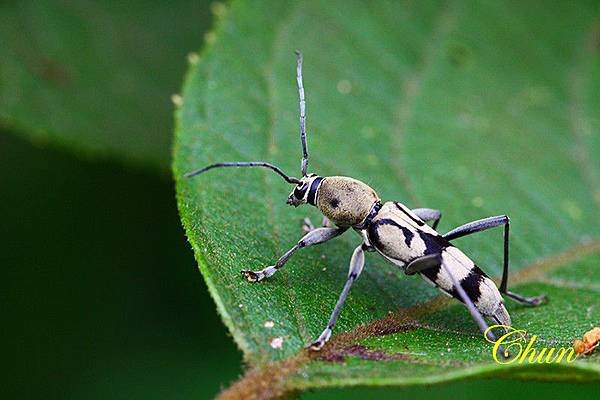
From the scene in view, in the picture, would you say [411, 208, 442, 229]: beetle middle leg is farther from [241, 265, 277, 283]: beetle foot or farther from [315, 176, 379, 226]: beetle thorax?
[241, 265, 277, 283]: beetle foot

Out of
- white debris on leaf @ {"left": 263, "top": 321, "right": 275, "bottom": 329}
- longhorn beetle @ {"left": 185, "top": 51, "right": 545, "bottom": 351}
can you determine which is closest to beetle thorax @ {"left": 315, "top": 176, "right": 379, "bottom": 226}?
longhorn beetle @ {"left": 185, "top": 51, "right": 545, "bottom": 351}

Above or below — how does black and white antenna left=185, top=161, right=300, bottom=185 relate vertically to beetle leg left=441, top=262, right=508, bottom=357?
below

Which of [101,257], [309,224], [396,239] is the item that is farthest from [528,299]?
[101,257]

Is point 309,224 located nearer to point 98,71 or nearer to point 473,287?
point 473,287

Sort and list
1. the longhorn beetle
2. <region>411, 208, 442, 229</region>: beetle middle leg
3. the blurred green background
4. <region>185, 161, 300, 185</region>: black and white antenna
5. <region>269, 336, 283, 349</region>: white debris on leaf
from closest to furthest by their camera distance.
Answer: <region>269, 336, 283, 349</region>: white debris on leaf < the longhorn beetle < <region>185, 161, 300, 185</region>: black and white antenna < <region>411, 208, 442, 229</region>: beetle middle leg < the blurred green background

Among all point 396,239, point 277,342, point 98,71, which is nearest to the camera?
point 277,342
